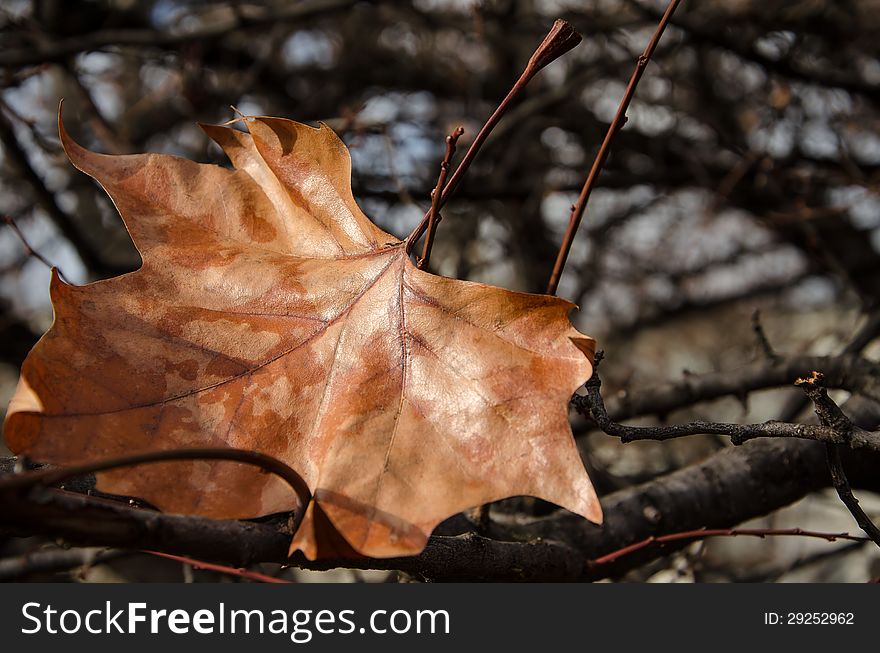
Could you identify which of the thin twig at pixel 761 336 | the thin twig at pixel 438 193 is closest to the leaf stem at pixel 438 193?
the thin twig at pixel 438 193

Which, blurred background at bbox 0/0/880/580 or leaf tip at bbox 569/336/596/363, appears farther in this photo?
blurred background at bbox 0/0/880/580

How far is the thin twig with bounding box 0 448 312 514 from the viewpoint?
14.9 inches

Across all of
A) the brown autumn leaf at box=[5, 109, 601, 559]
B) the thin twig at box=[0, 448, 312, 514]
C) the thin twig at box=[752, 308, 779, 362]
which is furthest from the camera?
the thin twig at box=[752, 308, 779, 362]

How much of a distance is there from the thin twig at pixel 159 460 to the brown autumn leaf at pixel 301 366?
0.9 inches

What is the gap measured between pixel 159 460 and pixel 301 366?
0.20 m

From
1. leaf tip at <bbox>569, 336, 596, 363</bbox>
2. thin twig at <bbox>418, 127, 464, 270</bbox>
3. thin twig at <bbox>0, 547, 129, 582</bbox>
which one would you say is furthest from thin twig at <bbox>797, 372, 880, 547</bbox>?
thin twig at <bbox>0, 547, 129, 582</bbox>

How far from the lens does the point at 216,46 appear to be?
2.21m

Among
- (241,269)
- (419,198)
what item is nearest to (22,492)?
(241,269)

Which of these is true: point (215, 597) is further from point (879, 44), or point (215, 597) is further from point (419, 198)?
point (879, 44)

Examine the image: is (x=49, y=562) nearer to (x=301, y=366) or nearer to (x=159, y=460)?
(x=301, y=366)

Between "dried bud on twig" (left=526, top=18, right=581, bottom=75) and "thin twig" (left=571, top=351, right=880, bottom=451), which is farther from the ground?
"dried bud on twig" (left=526, top=18, right=581, bottom=75)

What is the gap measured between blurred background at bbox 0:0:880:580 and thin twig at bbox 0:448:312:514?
93cm

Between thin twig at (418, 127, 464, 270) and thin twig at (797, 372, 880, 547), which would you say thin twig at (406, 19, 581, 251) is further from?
thin twig at (797, 372, 880, 547)

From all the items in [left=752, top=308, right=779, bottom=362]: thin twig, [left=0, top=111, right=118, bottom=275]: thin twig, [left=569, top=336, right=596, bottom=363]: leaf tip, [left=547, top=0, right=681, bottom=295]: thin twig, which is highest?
[left=0, top=111, right=118, bottom=275]: thin twig
